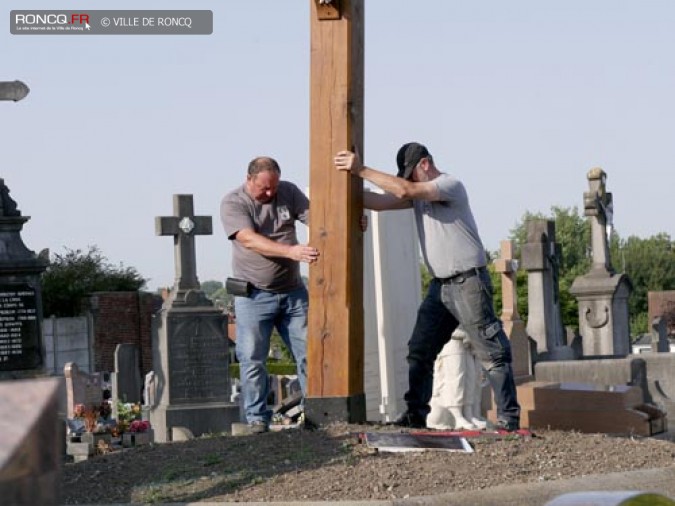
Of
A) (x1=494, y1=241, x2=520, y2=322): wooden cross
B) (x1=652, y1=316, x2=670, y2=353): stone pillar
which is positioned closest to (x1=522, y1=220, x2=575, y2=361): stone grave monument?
(x1=494, y1=241, x2=520, y2=322): wooden cross

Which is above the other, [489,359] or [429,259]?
[429,259]

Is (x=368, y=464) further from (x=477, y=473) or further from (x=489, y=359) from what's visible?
(x=489, y=359)

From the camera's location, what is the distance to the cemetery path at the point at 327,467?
589 centimetres

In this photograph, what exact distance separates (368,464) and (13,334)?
11.9m

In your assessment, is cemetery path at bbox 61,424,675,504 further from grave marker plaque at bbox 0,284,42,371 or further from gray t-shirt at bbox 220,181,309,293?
grave marker plaque at bbox 0,284,42,371

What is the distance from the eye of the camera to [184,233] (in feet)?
69.8

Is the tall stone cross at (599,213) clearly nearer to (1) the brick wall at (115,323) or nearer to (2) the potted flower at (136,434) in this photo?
(2) the potted flower at (136,434)

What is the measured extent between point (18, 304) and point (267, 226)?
31.5 ft

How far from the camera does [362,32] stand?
7.76 metres

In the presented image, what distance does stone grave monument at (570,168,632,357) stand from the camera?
25.5m

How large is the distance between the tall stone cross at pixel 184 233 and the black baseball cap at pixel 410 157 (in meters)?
13.3

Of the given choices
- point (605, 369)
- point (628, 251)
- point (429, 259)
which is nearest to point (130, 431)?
point (605, 369)

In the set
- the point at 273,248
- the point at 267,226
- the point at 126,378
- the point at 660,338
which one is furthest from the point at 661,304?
the point at 273,248

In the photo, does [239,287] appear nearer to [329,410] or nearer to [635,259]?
[329,410]
